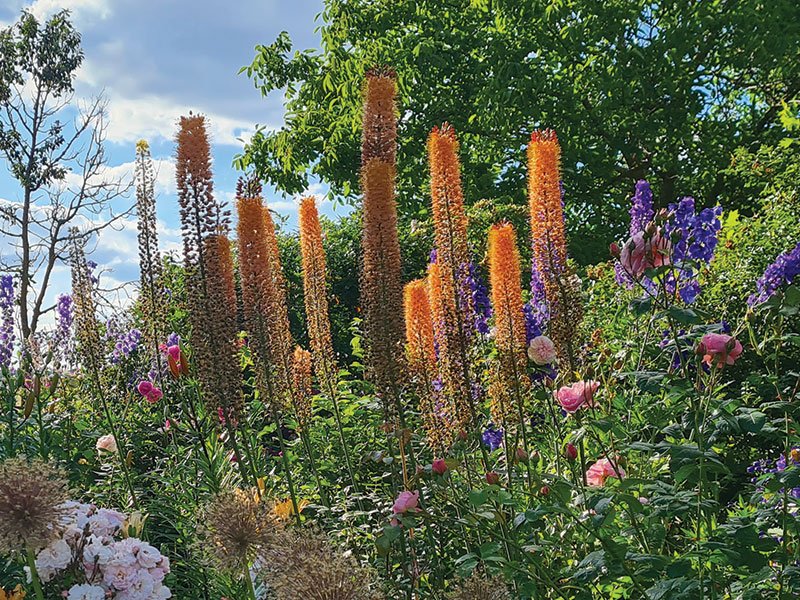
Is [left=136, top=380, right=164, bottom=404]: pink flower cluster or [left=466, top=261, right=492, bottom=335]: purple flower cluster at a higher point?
[left=466, top=261, right=492, bottom=335]: purple flower cluster

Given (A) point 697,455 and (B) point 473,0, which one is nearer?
(A) point 697,455

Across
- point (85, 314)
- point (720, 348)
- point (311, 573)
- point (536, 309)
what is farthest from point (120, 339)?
point (311, 573)

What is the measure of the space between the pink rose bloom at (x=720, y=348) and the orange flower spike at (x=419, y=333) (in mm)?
1300

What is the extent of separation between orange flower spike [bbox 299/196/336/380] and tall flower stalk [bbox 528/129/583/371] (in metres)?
1.01

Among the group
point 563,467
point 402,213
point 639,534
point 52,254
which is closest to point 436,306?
point 563,467

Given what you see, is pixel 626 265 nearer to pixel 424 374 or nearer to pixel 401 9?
pixel 424 374

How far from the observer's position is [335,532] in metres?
3.53

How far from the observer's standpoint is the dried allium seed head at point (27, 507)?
2027 mm

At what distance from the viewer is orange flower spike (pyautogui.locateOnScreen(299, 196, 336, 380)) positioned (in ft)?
12.7

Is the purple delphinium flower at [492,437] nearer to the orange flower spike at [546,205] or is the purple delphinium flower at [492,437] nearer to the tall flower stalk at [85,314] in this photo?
the orange flower spike at [546,205]

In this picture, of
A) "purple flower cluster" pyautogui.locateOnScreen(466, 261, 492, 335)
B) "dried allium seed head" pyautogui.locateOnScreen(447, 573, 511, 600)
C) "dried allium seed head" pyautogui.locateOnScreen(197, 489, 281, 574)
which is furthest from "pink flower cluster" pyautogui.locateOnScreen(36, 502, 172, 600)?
"purple flower cluster" pyautogui.locateOnScreen(466, 261, 492, 335)

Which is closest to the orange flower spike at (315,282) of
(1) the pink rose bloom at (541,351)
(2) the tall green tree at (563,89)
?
(1) the pink rose bloom at (541,351)

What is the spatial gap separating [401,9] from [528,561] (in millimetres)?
12724

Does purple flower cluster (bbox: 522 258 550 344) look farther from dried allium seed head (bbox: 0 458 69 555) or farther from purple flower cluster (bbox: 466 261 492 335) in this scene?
dried allium seed head (bbox: 0 458 69 555)
